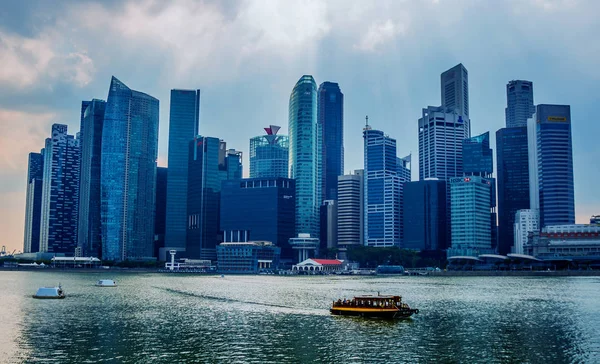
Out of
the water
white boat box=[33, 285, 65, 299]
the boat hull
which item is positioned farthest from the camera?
white boat box=[33, 285, 65, 299]

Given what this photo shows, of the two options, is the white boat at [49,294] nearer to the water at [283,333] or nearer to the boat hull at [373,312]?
the water at [283,333]

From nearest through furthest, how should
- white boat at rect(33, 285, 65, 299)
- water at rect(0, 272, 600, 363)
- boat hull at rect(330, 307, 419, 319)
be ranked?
water at rect(0, 272, 600, 363) < boat hull at rect(330, 307, 419, 319) < white boat at rect(33, 285, 65, 299)

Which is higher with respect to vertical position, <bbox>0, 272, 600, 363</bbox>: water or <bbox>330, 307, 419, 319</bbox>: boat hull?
<bbox>330, 307, 419, 319</bbox>: boat hull

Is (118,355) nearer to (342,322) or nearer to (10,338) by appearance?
(10,338)

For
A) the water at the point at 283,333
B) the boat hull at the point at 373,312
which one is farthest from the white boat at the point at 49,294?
the boat hull at the point at 373,312

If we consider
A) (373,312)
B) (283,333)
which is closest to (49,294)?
(373,312)

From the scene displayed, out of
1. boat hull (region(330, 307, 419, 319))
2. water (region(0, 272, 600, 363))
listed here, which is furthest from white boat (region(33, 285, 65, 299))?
boat hull (region(330, 307, 419, 319))

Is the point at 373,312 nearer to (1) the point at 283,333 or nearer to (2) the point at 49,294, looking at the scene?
(1) the point at 283,333

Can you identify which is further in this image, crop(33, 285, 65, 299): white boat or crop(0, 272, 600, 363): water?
crop(33, 285, 65, 299): white boat

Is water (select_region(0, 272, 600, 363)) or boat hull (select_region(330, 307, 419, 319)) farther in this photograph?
boat hull (select_region(330, 307, 419, 319))

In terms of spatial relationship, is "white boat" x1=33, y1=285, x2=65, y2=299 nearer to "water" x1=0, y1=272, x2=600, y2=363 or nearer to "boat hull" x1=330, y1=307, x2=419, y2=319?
"water" x1=0, y1=272, x2=600, y2=363
